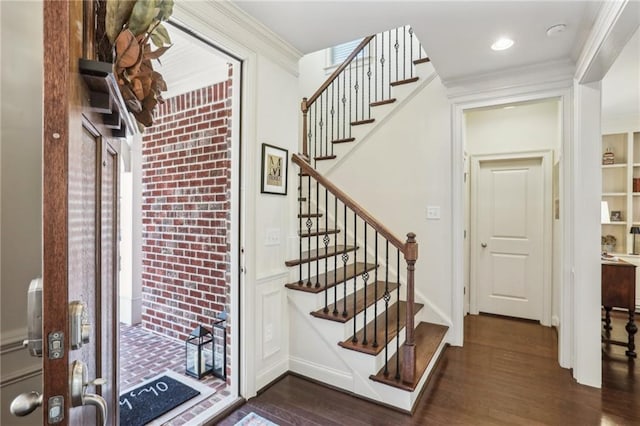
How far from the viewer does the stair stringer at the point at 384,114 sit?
330 cm

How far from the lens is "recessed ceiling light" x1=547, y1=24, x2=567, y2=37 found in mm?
2168

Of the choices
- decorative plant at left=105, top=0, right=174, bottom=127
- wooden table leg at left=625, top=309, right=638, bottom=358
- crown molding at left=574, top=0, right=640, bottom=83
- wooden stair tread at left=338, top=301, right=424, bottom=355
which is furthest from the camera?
wooden table leg at left=625, top=309, right=638, bottom=358

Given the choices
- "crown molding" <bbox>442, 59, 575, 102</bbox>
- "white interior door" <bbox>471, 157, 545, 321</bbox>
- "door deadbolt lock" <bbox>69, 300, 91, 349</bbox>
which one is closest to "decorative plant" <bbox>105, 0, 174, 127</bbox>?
"door deadbolt lock" <bbox>69, 300, 91, 349</bbox>

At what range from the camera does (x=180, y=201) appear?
2.93 m

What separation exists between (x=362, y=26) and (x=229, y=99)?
116 cm

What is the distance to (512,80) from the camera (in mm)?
2908

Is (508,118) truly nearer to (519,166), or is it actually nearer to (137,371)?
(519,166)

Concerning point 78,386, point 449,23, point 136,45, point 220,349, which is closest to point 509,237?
point 449,23

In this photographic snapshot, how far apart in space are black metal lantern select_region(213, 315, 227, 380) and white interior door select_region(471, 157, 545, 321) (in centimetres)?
327

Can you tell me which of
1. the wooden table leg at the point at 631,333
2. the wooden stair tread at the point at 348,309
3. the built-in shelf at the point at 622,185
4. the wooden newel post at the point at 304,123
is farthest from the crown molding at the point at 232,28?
the built-in shelf at the point at 622,185

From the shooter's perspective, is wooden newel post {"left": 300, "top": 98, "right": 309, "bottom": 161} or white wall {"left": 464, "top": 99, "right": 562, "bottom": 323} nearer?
white wall {"left": 464, "top": 99, "right": 562, "bottom": 323}

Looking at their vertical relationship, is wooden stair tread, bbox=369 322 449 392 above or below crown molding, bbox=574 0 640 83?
below

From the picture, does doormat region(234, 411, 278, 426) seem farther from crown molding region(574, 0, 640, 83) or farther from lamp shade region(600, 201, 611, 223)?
lamp shade region(600, 201, 611, 223)

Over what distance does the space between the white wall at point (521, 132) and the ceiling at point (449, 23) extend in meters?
1.18
